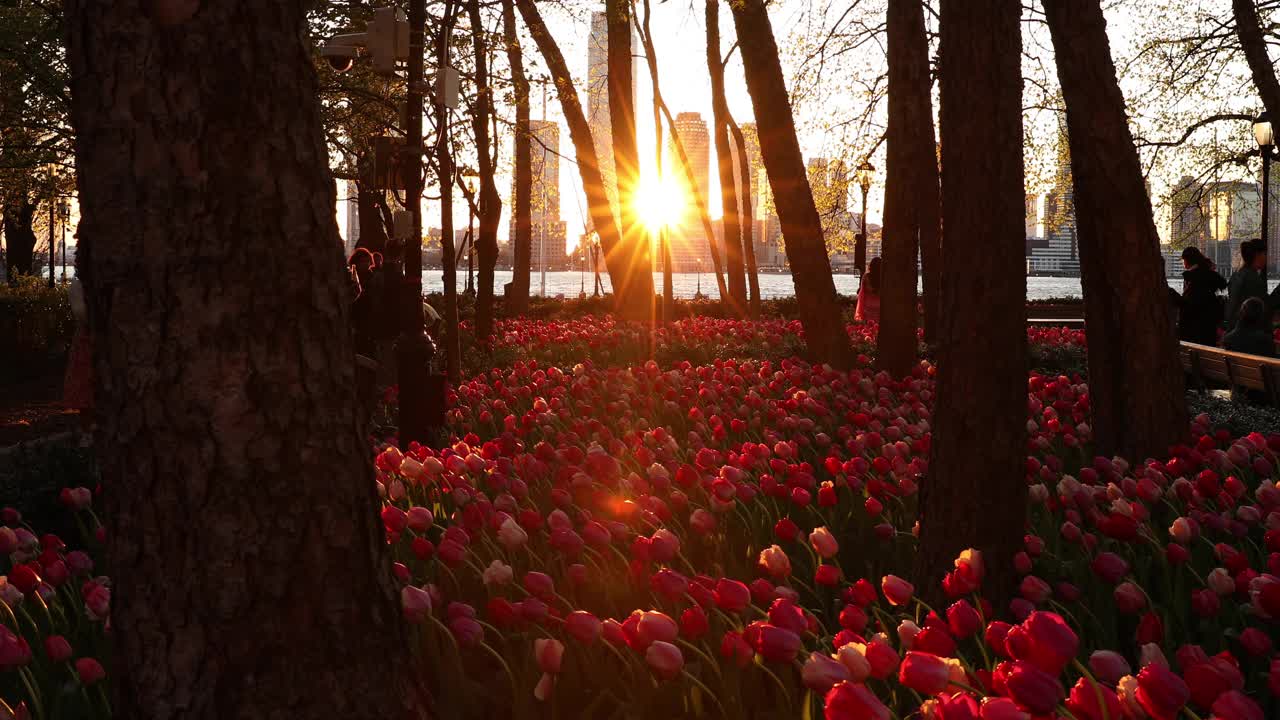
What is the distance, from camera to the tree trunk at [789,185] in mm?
10672

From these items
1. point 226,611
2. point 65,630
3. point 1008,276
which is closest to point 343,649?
point 226,611

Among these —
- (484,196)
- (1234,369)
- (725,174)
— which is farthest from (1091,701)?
(725,174)

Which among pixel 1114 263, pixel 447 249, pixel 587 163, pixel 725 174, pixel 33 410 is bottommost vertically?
pixel 33 410

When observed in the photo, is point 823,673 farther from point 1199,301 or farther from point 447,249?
point 1199,301

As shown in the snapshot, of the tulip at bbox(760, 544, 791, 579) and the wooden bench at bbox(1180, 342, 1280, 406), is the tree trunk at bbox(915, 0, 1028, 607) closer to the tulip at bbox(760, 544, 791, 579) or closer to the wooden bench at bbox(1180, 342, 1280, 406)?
the tulip at bbox(760, 544, 791, 579)

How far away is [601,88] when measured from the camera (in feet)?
69.2

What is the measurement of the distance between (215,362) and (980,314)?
2441 mm

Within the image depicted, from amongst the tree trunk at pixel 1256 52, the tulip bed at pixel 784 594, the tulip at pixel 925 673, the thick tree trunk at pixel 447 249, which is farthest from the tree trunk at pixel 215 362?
the tree trunk at pixel 1256 52

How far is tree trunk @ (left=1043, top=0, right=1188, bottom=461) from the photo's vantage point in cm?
601

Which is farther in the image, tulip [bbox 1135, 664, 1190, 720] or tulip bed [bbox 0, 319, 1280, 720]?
tulip bed [bbox 0, 319, 1280, 720]

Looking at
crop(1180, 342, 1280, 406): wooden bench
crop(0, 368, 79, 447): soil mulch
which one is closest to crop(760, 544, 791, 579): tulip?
crop(0, 368, 79, 447): soil mulch

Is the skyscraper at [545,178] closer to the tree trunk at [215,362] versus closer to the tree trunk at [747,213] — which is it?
the tree trunk at [747,213]

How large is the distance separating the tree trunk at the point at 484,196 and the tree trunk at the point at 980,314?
1153 cm

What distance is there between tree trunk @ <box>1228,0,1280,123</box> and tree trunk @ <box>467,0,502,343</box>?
35.3ft
